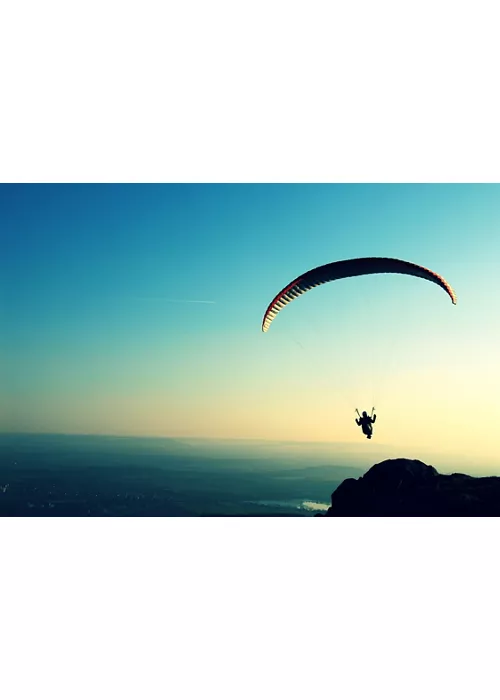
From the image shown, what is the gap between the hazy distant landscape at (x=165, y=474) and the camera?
5961 millimetres

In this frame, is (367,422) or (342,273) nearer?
(342,273)

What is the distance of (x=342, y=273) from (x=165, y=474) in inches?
90.8

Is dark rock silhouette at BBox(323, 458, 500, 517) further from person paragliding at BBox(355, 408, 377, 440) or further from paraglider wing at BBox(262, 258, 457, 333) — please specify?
paraglider wing at BBox(262, 258, 457, 333)

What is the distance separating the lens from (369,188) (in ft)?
19.7

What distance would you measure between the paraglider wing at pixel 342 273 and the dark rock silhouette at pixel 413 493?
154 cm

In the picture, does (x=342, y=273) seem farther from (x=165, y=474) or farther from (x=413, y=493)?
(x=165, y=474)

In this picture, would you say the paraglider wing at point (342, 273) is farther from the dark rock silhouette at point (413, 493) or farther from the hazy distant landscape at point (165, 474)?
the dark rock silhouette at point (413, 493)

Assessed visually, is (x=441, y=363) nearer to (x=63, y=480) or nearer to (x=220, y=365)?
(x=220, y=365)

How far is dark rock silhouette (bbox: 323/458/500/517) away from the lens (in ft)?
19.2

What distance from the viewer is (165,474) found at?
6043mm

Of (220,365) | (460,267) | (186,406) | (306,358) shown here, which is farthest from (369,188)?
(186,406)

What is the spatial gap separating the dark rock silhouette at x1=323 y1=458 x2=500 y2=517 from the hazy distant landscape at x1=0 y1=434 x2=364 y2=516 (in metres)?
0.15

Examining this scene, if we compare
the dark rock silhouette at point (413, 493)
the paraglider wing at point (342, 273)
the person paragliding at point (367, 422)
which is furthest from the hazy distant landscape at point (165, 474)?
the paraglider wing at point (342, 273)

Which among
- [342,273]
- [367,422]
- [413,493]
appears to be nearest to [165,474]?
[367,422]
